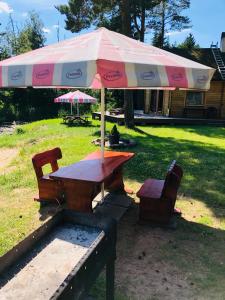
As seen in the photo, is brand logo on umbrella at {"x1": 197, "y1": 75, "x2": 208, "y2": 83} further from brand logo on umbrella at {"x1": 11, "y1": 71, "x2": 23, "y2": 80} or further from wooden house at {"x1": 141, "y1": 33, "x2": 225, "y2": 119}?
wooden house at {"x1": 141, "y1": 33, "x2": 225, "y2": 119}

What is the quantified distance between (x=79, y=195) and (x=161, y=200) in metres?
1.25

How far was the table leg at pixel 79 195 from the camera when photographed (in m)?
4.51

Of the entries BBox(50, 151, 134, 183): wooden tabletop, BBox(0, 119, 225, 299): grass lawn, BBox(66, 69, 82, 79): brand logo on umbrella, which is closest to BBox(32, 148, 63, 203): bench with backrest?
BBox(0, 119, 225, 299): grass lawn

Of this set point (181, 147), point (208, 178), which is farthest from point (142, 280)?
point (181, 147)

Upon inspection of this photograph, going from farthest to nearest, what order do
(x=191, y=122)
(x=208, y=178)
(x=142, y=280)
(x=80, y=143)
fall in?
(x=191, y=122)
(x=80, y=143)
(x=208, y=178)
(x=142, y=280)

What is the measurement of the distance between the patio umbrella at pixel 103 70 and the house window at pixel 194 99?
16.2 m

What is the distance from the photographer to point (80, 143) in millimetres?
10836

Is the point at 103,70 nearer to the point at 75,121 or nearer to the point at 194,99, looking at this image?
the point at 75,121

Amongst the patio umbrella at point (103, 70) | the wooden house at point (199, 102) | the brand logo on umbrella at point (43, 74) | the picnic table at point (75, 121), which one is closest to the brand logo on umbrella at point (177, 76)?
the patio umbrella at point (103, 70)

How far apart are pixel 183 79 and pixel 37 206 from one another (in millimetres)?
3398

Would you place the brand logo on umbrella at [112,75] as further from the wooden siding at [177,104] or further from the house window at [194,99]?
the house window at [194,99]

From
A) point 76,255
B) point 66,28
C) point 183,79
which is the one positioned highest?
point 66,28

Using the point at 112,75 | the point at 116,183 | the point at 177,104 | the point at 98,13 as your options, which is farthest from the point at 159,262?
the point at 98,13

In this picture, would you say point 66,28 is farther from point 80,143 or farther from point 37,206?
point 37,206
